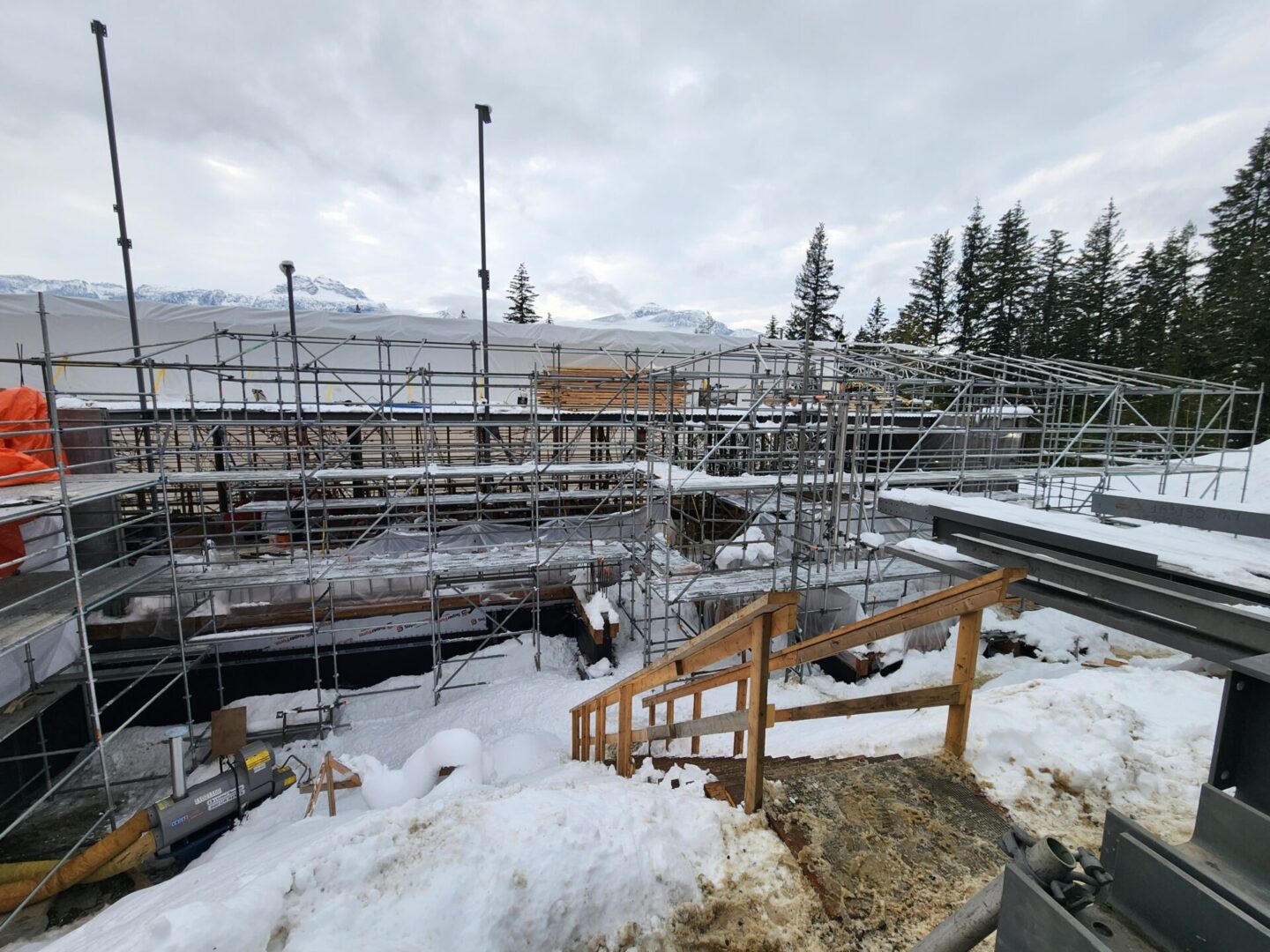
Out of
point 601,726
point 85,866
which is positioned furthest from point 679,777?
point 85,866

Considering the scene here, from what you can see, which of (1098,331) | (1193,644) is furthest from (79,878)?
(1098,331)

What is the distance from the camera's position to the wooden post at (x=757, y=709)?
8.91 ft

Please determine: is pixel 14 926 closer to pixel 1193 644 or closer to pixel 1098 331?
pixel 1193 644

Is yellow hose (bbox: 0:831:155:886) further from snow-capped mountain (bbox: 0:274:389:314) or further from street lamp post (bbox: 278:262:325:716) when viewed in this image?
snow-capped mountain (bbox: 0:274:389:314)

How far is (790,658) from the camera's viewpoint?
3.51 m

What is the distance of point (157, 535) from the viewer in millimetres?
10516

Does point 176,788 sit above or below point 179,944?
below

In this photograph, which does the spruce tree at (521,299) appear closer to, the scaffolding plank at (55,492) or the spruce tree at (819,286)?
the spruce tree at (819,286)

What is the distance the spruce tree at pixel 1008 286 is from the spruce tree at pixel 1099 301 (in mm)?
3283

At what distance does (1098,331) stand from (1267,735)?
43.7 metres

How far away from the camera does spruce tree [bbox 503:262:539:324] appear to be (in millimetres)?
39438

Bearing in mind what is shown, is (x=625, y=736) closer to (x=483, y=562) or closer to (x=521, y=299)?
(x=483, y=562)

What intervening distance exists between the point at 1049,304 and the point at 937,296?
266 inches

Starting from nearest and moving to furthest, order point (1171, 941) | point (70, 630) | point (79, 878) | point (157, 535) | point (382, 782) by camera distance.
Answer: point (1171, 941) → point (79, 878) → point (382, 782) → point (70, 630) → point (157, 535)
